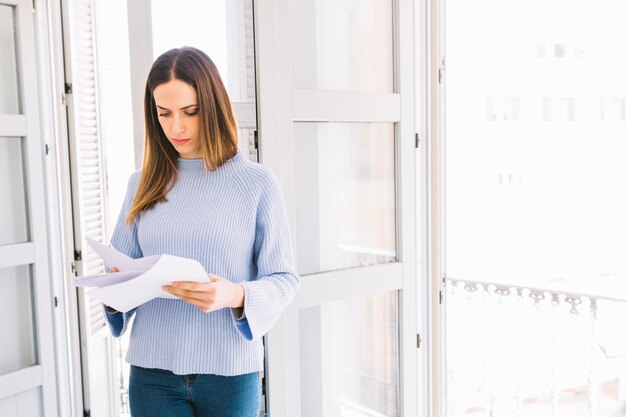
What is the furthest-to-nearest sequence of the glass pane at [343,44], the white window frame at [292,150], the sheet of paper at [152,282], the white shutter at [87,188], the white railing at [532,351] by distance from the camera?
the white railing at [532,351], the white shutter at [87,188], the glass pane at [343,44], the white window frame at [292,150], the sheet of paper at [152,282]

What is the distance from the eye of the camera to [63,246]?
247 centimetres

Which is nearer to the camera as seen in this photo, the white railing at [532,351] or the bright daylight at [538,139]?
the white railing at [532,351]

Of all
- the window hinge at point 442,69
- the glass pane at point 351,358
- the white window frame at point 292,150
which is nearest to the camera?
the white window frame at point 292,150

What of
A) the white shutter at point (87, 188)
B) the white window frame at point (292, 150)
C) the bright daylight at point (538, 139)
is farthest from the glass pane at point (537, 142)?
the white window frame at point (292, 150)

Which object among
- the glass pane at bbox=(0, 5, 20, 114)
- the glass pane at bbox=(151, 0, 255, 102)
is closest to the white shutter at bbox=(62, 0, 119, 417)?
the glass pane at bbox=(0, 5, 20, 114)

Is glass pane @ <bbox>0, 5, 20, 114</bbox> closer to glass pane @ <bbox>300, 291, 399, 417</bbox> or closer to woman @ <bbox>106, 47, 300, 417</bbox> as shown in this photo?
woman @ <bbox>106, 47, 300, 417</bbox>

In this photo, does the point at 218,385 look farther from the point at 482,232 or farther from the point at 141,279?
the point at 482,232

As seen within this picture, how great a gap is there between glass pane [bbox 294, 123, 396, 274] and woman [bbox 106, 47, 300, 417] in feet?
2.23

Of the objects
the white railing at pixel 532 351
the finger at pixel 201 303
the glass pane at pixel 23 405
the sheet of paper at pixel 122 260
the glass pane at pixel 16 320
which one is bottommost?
the white railing at pixel 532 351

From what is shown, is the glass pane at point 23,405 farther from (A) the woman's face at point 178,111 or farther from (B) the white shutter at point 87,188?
(A) the woman's face at point 178,111

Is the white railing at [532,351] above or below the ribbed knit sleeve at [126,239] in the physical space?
below

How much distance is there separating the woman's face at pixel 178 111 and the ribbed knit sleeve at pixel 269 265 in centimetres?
15

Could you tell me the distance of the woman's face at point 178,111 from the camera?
123cm

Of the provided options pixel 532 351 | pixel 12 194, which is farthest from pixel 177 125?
pixel 532 351
